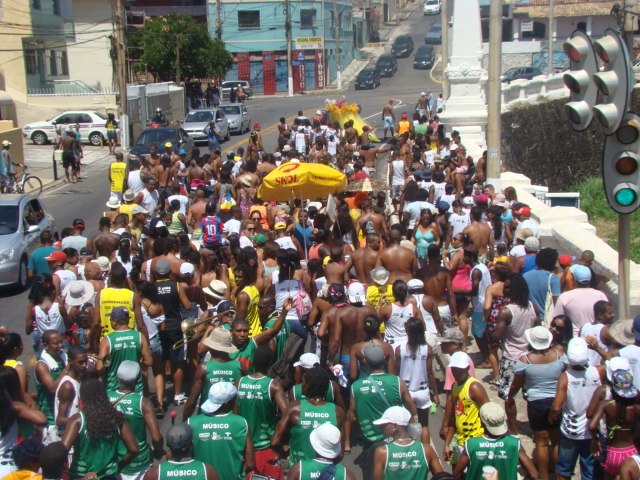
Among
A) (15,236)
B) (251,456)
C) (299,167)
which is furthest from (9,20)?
(251,456)

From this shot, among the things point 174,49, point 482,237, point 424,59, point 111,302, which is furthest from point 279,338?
point 424,59

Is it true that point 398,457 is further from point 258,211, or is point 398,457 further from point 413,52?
point 413,52

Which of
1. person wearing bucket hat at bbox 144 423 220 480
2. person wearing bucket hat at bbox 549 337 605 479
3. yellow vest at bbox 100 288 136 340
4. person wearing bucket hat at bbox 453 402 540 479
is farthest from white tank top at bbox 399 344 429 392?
yellow vest at bbox 100 288 136 340

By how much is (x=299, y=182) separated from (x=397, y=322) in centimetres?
502

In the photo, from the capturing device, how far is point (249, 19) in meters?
62.3

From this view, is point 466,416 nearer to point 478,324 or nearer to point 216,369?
point 216,369

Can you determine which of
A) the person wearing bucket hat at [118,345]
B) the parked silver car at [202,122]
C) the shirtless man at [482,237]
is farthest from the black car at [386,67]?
the person wearing bucket hat at [118,345]

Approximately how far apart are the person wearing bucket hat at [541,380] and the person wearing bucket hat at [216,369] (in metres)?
2.37

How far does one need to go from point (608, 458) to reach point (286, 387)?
126 inches

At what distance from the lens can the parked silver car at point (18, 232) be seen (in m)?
13.3

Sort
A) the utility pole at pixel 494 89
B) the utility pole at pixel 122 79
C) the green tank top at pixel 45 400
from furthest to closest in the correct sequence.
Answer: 1. the utility pole at pixel 122 79
2. the utility pole at pixel 494 89
3. the green tank top at pixel 45 400

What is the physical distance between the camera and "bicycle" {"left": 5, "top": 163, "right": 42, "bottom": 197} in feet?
70.7

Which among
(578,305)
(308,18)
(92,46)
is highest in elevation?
(308,18)

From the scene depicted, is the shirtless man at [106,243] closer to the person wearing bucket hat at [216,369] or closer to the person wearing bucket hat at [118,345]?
the person wearing bucket hat at [118,345]
